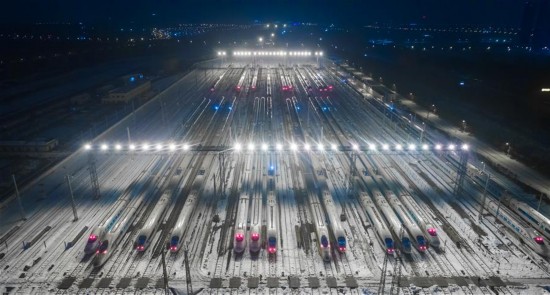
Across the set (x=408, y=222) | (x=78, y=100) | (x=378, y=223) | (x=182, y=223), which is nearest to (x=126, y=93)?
(x=78, y=100)

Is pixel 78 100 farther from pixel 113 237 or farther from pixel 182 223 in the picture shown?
pixel 182 223

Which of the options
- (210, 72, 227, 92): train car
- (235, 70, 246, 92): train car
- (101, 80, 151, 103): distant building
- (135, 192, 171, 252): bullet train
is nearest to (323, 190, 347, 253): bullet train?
(135, 192, 171, 252): bullet train

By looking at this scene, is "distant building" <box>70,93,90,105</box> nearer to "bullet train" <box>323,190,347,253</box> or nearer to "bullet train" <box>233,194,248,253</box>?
"bullet train" <box>233,194,248,253</box>

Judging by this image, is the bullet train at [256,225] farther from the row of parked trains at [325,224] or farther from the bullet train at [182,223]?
the bullet train at [182,223]

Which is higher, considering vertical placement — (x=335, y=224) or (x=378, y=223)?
(x=335, y=224)

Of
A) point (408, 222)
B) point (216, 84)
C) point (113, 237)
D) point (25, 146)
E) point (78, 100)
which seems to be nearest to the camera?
point (113, 237)

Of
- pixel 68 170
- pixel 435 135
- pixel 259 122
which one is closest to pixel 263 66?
pixel 259 122
